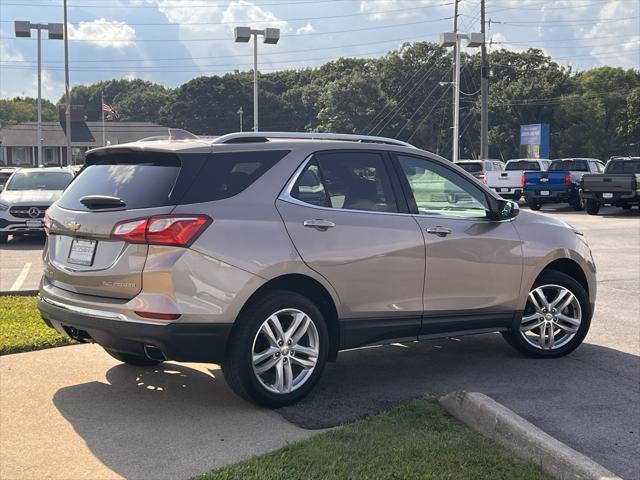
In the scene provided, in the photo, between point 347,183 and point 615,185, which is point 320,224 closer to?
point 347,183

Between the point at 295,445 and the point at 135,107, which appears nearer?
the point at 295,445

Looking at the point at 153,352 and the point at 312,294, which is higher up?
the point at 312,294

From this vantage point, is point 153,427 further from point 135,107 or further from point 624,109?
point 135,107

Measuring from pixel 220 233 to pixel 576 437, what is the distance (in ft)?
8.60

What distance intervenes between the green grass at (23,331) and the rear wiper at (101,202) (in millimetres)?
2238

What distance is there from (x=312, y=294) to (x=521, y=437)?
1.75 metres

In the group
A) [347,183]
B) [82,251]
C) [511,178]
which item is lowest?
[82,251]

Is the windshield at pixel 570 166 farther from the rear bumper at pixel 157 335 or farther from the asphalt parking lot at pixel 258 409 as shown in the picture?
the rear bumper at pixel 157 335

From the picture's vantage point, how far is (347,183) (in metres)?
5.48

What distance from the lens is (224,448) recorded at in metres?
4.36

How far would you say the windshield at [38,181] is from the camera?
54.2ft

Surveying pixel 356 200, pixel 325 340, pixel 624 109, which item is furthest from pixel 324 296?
pixel 624 109

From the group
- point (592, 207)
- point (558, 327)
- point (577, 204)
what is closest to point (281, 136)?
point (558, 327)

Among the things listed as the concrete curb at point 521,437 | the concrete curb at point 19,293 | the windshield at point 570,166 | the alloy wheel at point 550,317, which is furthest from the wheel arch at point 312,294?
the windshield at point 570,166
